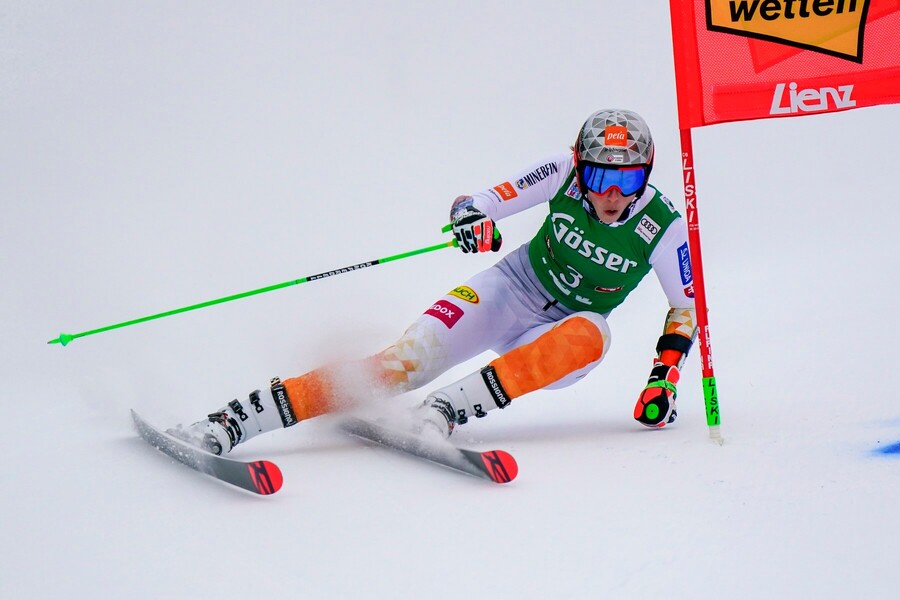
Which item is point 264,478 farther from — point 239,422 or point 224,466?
point 239,422

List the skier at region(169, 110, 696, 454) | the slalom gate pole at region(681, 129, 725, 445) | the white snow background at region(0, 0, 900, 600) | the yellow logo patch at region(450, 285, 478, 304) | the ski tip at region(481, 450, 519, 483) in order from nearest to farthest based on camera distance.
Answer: the white snow background at region(0, 0, 900, 600)
the ski tip at region(481, 450, 519, 483)
the slalom gate pole at region(681, 129, 725, 445)
the skier at region(169, 110, 696, 454)
the yellow logo patch at region(450, 285, 478, 304)

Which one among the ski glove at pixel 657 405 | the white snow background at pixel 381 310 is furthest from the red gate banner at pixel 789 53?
the white snow background at pixel 381 310

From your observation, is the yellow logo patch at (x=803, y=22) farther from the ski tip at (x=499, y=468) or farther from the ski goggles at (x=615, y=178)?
the ski tip at (x=499, y=468)

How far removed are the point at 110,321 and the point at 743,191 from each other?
4564 millimetres

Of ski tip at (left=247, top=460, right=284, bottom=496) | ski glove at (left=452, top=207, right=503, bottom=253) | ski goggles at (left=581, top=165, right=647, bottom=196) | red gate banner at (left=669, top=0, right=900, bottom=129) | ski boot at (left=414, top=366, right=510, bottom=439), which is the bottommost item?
ski boot at (left=414, top=366, right=510, bottom=439)

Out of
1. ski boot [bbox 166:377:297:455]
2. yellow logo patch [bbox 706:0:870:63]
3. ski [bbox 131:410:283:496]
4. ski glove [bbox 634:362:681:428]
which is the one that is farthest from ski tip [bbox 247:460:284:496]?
yellow logo patch [bbox 706:0:870:63]

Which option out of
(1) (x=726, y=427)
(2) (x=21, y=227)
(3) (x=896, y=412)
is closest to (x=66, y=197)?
(2) (x=21, y=227)

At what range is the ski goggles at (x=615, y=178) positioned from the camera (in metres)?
3.59

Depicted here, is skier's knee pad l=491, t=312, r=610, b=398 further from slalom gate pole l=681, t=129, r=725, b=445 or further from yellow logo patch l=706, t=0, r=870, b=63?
yellow logo patch l=706, t=0, r=870, b=63

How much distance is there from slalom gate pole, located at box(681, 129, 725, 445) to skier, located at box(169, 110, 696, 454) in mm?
215

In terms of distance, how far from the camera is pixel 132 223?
6.40 metres

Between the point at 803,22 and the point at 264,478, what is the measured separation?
2231 millimetres

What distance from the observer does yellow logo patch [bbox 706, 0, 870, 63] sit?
322cm

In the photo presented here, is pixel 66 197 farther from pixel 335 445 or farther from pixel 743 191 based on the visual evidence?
pixel 743 191
